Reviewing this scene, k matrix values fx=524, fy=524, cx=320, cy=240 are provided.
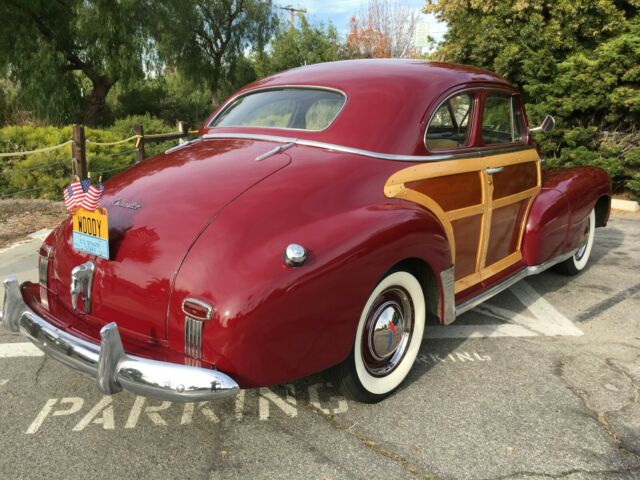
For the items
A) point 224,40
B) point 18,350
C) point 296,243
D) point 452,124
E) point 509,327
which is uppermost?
point 224,40

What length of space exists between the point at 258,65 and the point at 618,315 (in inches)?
1067

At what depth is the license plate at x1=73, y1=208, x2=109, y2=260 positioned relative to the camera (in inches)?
94.5

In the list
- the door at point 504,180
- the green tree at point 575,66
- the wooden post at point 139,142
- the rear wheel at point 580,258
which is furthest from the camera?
the green tree at point 575,66

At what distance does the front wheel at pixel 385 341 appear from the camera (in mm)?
2543

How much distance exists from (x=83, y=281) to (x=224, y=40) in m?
24.0

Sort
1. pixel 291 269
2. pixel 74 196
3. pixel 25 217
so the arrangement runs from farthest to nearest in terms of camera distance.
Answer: pixel 25 217, pixel 74 196, pixel 291 269

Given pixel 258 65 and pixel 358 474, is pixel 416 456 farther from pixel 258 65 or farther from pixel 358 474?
pixel 258 65

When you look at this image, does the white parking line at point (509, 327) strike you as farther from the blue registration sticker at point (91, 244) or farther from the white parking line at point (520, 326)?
the blue registration sticker at point (91, 244)

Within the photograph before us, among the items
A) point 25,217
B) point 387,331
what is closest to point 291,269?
point 387,331

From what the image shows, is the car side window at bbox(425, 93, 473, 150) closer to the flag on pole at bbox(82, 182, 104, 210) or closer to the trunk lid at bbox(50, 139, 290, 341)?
the trunk lid at bbox(50, 139, 290, 341)

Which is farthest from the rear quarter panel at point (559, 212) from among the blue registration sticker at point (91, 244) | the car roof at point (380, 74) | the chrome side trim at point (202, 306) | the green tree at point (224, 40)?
the green tree at point (224, 40)

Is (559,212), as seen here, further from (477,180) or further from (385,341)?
(385,341)

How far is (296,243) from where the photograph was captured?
7.27 ft

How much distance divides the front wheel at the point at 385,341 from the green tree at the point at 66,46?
16.1 meters
